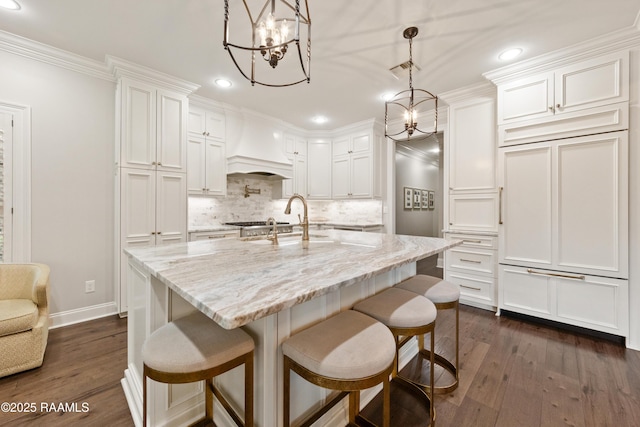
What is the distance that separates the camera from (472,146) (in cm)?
334

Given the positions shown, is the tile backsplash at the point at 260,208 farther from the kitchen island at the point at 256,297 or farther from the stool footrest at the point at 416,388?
the stool footrest at the point at 416,388

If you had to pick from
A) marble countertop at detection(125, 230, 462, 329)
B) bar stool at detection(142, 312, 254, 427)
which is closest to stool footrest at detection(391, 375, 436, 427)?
marble countertop at detection(125, 230, 462, 329)

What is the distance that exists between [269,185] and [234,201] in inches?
31.3

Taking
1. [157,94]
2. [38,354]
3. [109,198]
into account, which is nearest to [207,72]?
[157,94]

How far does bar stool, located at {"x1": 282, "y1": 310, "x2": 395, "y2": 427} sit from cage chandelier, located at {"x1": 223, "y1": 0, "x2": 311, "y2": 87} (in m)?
1.08

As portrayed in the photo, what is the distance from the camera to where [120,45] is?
2.54m

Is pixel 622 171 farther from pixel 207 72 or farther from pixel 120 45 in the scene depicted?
pixel 120 45

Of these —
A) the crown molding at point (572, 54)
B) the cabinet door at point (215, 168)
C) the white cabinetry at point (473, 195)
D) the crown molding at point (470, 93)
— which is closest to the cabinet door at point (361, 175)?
the white cabinetry at point (473, 195)

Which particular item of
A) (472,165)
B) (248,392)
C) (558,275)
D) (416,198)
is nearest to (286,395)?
(248,392)

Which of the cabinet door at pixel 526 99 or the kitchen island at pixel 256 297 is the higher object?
the cabinet door at pixel 526 99

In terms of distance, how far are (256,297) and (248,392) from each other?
463mm

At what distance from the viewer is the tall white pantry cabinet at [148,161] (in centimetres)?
286

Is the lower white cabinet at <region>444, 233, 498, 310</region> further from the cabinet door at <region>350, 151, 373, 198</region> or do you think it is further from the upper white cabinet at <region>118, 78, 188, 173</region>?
the upper white cabinet at <region>118, 78, 188, 173</region>

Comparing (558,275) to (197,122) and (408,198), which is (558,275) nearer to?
(408,198)
